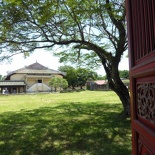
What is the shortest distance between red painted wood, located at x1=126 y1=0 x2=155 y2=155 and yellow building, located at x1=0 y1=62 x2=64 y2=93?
35.0 m

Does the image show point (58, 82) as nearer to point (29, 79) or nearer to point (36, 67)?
point (29, 79)

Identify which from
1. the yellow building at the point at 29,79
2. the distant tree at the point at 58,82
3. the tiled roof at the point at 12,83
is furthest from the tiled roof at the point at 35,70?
the distant tree at the point at 58,82

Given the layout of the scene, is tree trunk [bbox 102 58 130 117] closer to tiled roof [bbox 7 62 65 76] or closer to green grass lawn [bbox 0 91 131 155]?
green grass lawn [bbox 0 91 131 155]

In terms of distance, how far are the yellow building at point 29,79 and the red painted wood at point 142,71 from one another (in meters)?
35.0

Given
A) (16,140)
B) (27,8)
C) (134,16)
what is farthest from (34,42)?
(134,16)

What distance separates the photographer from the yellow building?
36.4 metres

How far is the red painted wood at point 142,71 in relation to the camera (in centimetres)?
147

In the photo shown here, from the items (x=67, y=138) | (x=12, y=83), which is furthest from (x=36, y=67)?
(x=67, y=138)

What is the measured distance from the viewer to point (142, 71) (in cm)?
162

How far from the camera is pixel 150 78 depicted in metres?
1.50

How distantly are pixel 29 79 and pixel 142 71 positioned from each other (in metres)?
37.7

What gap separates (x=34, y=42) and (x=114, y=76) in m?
2.93

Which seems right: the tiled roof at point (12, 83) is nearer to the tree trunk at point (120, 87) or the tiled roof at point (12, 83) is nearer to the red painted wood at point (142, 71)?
the tree trunk at point (120, 87)

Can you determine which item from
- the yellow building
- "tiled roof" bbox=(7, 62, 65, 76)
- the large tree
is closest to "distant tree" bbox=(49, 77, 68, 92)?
the yellow building
